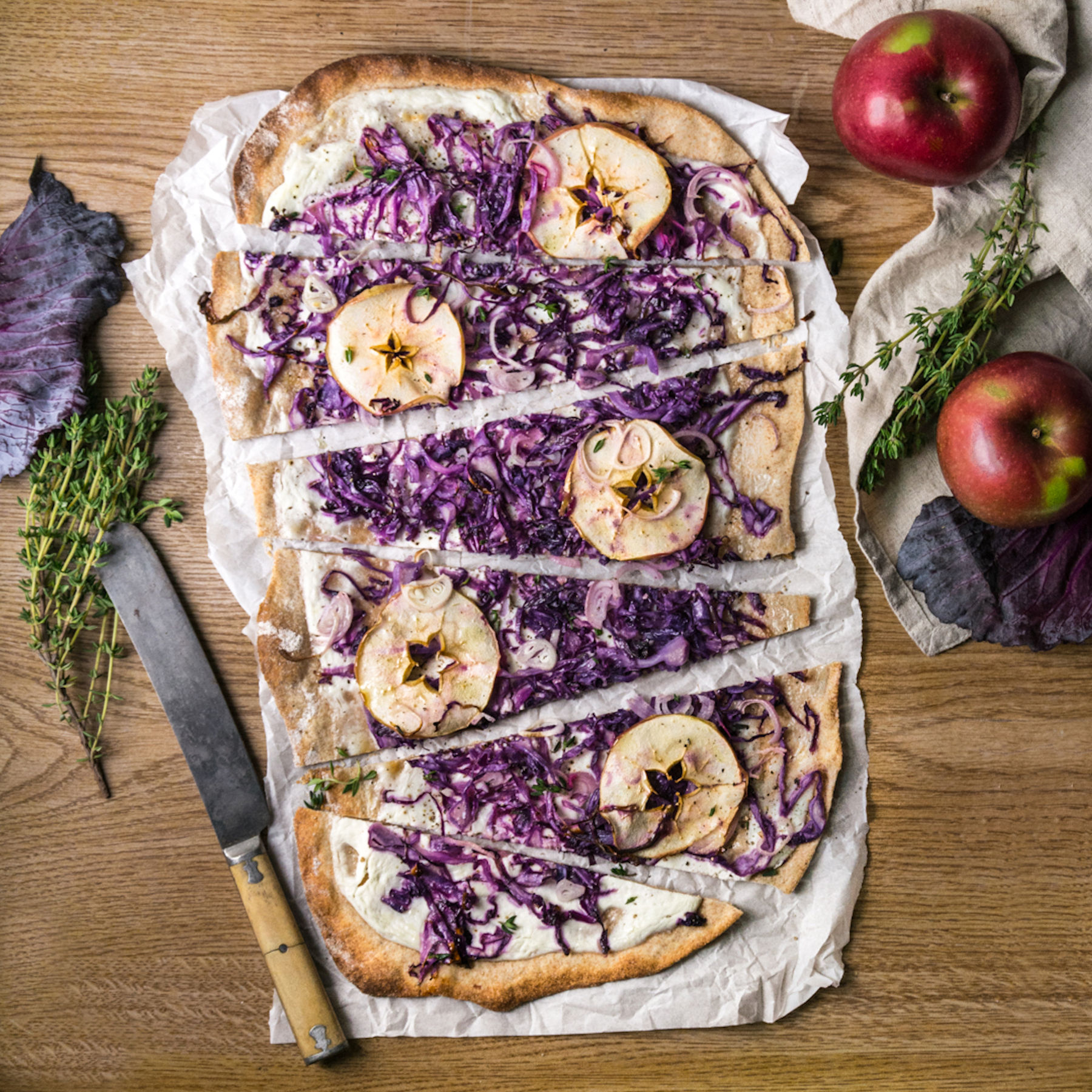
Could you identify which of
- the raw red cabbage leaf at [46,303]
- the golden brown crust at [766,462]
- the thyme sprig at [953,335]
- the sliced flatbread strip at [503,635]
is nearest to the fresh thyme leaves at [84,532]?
the raw red cabbage leaf at [46,303]

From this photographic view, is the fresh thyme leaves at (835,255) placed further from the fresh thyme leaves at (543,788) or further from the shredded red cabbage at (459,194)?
the fresh thyme leaves at (543,788)

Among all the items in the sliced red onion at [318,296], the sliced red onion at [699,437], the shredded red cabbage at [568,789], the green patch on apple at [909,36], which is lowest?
the shredded red cabbage at [568,789]

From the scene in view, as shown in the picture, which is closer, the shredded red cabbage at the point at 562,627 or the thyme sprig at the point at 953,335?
the thyme sprig at the point at 953,335

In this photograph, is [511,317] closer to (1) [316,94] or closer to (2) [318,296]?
(2) [318,296]

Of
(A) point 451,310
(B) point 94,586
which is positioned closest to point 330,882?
(B) point 94,586

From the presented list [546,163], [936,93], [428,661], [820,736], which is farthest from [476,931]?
[936,93]

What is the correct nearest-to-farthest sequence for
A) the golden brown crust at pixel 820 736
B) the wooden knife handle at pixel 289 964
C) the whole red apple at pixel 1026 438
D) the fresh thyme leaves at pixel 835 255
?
the whole red apple at pixel 1026 438
the wooden knife handle at pixel 289 964
the golden brown crust at pixel 820 736
the fresh thyme leaves at pixel 835 255

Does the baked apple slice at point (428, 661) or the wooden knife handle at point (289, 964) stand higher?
the baked apple slice at point (428, 661)

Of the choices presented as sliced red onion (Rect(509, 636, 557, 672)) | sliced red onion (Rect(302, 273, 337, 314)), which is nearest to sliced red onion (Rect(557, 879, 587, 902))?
sliced red onion (Rect(509, 636, 557, 672))
